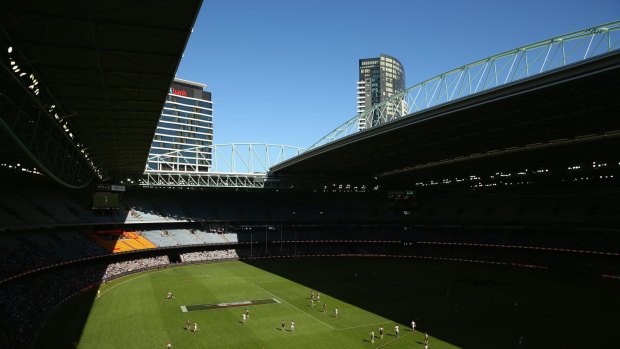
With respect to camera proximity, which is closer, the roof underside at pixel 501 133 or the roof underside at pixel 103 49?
the roof underside at pixel 103 49

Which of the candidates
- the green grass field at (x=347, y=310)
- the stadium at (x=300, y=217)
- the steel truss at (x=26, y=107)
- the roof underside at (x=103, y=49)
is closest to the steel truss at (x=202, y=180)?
the stadium at (x=300, y=217)

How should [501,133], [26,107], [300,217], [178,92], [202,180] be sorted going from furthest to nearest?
1. [178,92]
2. [300,217]
3. [202,180]
4. [501,133]
5. [26,107]

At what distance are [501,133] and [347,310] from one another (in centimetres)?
2365

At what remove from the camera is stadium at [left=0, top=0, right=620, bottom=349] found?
19531 mm

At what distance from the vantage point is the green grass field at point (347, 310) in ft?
101

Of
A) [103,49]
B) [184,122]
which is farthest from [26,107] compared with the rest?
[184,122]

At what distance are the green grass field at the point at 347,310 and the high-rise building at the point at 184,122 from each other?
94.3 m

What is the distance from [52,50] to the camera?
1546 centimetres

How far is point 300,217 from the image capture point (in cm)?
8675

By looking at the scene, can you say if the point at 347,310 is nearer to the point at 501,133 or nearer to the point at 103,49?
the point at 501,133

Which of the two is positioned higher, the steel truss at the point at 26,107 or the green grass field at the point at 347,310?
the steel truss at the point at 26,107

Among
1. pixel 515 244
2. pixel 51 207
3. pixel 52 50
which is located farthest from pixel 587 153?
pixel 51 207

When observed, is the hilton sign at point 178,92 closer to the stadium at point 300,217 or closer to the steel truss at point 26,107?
the stadium at point 300,217

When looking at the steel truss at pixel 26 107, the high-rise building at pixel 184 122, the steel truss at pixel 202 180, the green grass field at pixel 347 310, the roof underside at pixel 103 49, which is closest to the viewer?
the roof underside at pixel 103 49
